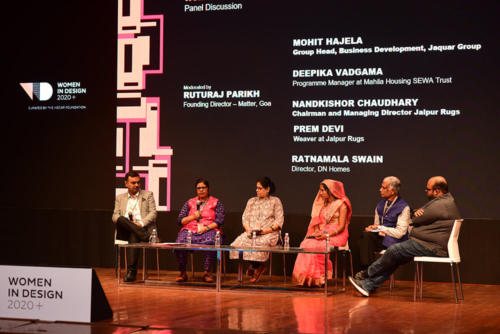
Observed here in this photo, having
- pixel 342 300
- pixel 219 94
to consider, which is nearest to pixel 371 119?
pixel 219 94

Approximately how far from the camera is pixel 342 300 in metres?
6.36

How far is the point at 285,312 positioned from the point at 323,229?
1.75 m

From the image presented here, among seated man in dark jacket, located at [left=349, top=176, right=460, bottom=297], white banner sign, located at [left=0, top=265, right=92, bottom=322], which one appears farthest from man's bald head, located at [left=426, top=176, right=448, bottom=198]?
white banner sign, located at [left=0, top=265, right=92, bottom=322]

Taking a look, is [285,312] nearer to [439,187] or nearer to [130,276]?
[439,187]

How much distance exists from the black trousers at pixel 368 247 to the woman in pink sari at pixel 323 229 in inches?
8.4

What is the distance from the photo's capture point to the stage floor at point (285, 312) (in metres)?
4.88

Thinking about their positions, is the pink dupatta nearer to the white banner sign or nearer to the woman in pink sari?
the woman in pink sari

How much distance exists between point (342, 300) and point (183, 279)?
6.13 ft

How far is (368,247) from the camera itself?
7062mm

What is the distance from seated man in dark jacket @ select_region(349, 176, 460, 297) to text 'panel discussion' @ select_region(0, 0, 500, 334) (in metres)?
0.02

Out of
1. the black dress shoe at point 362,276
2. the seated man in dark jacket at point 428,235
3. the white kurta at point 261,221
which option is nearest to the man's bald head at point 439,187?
the seated man in dark jacket at point 428,235

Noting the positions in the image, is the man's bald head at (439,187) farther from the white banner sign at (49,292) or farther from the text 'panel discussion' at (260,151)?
the white banner sign at (49,292)

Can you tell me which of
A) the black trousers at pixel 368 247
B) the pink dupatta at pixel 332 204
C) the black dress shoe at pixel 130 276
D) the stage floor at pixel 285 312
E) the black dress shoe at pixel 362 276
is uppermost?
the pink dupatta at pixel 332 204

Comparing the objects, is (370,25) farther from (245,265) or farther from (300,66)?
(245,265)
